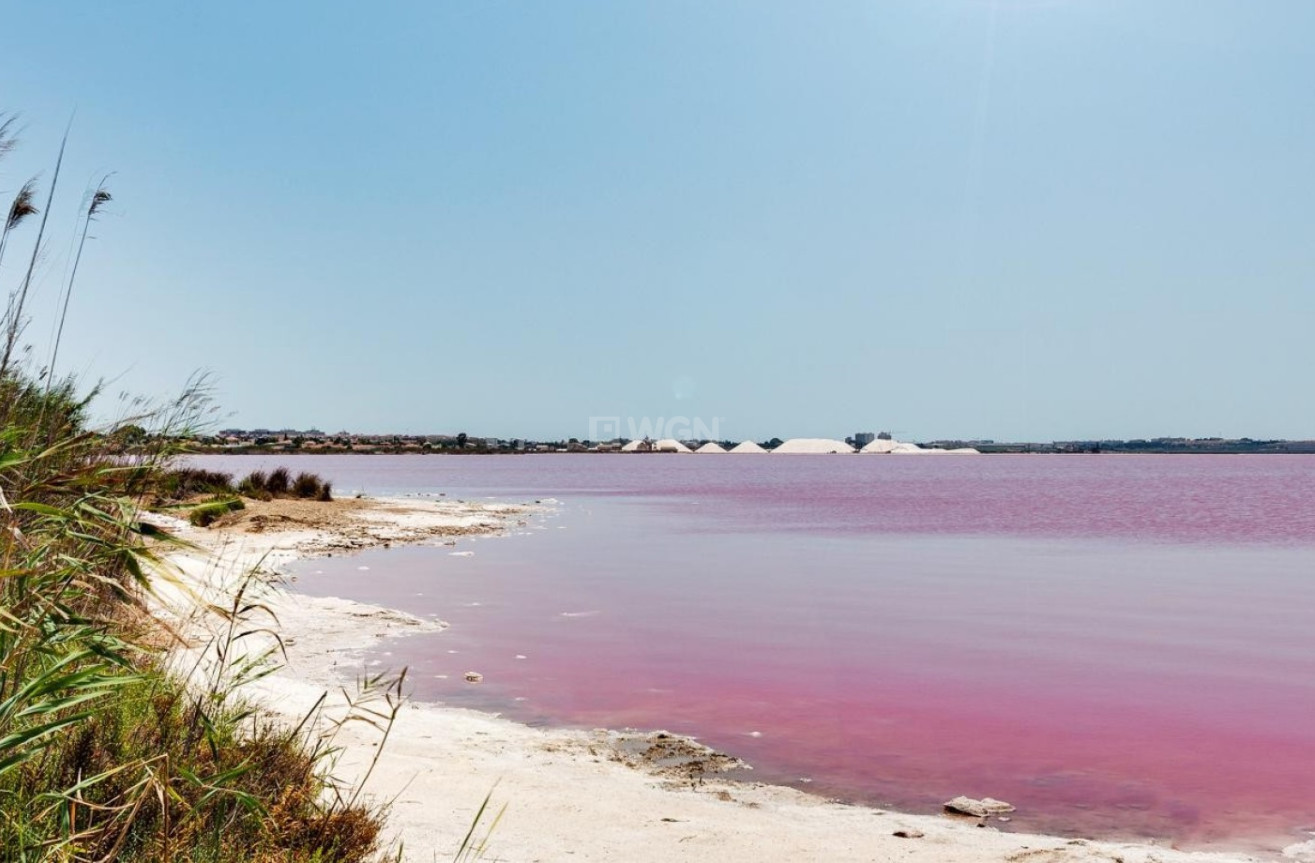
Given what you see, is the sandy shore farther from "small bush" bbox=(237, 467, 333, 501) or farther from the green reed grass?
"small bush" bbox=(237, 467, 333, 501)

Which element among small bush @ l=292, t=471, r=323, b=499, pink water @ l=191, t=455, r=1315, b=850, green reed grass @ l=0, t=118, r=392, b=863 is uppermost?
green reed grass @ l=0, t=118, r=392, b=863

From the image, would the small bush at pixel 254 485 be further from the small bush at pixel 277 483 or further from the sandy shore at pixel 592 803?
the sandy shore at pixel 592 803

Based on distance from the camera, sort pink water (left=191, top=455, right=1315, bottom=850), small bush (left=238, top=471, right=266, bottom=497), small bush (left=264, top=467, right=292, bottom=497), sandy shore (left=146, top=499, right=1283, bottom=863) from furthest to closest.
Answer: small bush (left=264, top=467, right=292, bottom=497) → small bush (left=238, top=471, right=266, bottom=497) → pink water (left=191, top=455, right=1315, bottom=850) → sandy shore (left=146, top=499, right=1283, bottom=863)

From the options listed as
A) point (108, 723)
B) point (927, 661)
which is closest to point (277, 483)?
point (927, 661)

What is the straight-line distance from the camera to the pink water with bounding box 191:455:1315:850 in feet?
25.4

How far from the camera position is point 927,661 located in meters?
11.9

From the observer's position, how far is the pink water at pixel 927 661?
25.4 feet

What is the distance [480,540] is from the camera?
2608 cm

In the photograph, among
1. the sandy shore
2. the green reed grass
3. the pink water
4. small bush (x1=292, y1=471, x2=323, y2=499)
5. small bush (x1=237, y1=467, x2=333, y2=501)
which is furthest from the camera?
small bush (x1=292, y1=471, x2=323, y2=499)

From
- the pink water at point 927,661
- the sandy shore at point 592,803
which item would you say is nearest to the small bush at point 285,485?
the pink water at point 927,661

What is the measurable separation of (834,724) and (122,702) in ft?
20.8

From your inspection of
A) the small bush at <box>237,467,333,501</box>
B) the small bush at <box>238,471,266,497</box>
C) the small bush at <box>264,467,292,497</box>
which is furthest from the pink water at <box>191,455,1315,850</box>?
the small bush at <box>264,467,292,497</box>

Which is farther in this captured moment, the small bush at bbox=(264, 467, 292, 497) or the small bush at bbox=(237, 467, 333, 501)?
the small bush at bbox=(264, 467, 292, 497)

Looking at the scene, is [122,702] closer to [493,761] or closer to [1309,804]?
[493,761]
